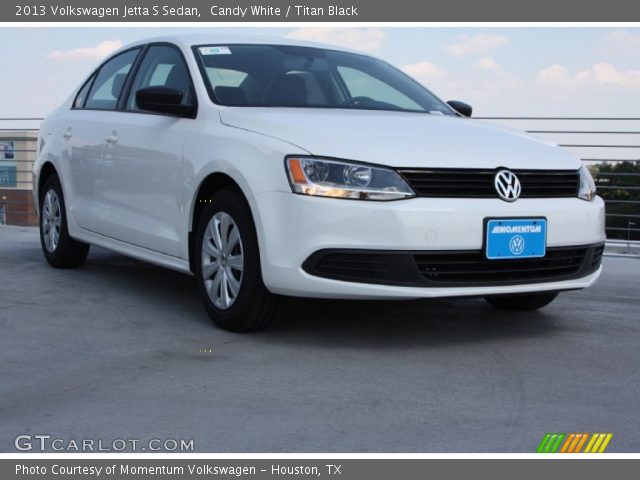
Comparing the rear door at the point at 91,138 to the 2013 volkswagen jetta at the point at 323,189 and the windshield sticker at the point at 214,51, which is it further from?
the windshield sticker at the point at 214,51

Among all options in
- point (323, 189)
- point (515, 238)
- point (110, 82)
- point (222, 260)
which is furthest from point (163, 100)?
point (515, 238)

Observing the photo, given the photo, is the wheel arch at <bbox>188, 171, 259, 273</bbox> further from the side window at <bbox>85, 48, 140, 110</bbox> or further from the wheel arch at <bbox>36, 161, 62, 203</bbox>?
the wheel arch at <bbox>36, 161, 62, 203</bbox>

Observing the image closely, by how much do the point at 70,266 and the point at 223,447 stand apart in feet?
14.5

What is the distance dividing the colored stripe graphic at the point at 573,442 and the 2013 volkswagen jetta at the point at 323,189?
129 centimetres

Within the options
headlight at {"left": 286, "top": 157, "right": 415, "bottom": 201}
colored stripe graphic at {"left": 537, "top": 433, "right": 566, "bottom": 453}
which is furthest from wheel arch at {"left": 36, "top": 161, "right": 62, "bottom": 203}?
colored stripe graphic at {"left": 537, "top": 433, "right": 566, "bottom": 453}

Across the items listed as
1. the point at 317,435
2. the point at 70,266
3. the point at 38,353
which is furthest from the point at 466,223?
the point at 70,266

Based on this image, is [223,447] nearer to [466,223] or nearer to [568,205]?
[466,223]

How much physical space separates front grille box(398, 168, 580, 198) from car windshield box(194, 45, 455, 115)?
115 centimetres

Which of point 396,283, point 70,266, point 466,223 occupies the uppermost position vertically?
point 466,223

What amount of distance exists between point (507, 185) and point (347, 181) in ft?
2.63

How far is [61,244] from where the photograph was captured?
285 inches

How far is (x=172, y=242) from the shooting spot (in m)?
5.55

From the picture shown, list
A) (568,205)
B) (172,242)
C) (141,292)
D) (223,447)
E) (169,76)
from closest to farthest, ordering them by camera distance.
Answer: (223,447) < (568,205) < (172,242) < (169,76) < (141,292)

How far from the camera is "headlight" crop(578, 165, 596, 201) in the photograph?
5.15m
